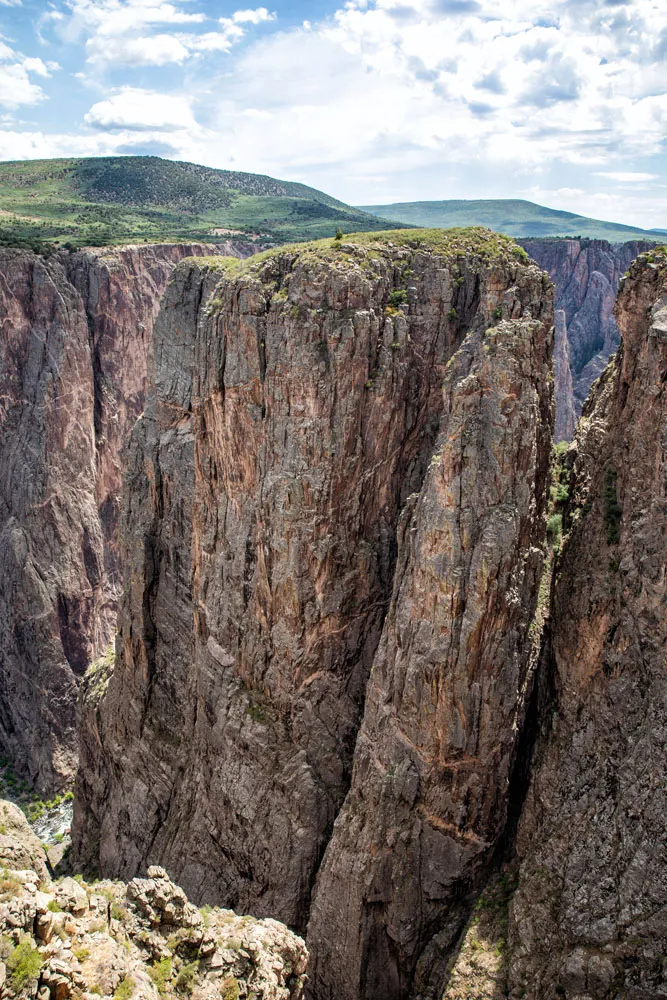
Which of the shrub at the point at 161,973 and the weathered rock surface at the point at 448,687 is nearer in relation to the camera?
the shrub at the point at 161,973

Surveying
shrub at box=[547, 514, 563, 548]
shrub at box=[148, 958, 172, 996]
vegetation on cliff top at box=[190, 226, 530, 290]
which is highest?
vegetation on cliff top at box=[190, 226, 530, 290]

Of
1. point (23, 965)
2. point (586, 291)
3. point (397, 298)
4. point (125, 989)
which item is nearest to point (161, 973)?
point (125, 989)

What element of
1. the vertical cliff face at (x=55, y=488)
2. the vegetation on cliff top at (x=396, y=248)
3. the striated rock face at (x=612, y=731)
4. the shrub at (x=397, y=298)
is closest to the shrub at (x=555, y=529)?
the striated rock face at (x=612, y=731)

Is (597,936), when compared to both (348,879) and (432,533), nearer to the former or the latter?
(348,879)

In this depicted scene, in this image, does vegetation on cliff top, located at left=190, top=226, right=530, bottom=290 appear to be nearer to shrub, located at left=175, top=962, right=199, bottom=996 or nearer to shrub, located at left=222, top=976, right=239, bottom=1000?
shrub, located at left=175, top=962, right=199, bottom=996

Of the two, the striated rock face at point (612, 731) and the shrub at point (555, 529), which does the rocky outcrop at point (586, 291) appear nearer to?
the shrub at point (555, 529)

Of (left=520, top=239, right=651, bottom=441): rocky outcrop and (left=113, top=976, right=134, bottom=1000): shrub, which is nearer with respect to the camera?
(left=113, top=976, right=134, bottom=1000): shrub

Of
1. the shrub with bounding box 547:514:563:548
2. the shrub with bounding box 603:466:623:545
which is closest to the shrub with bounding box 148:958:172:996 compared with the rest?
the shrub with bounding box 603:466:623:545
